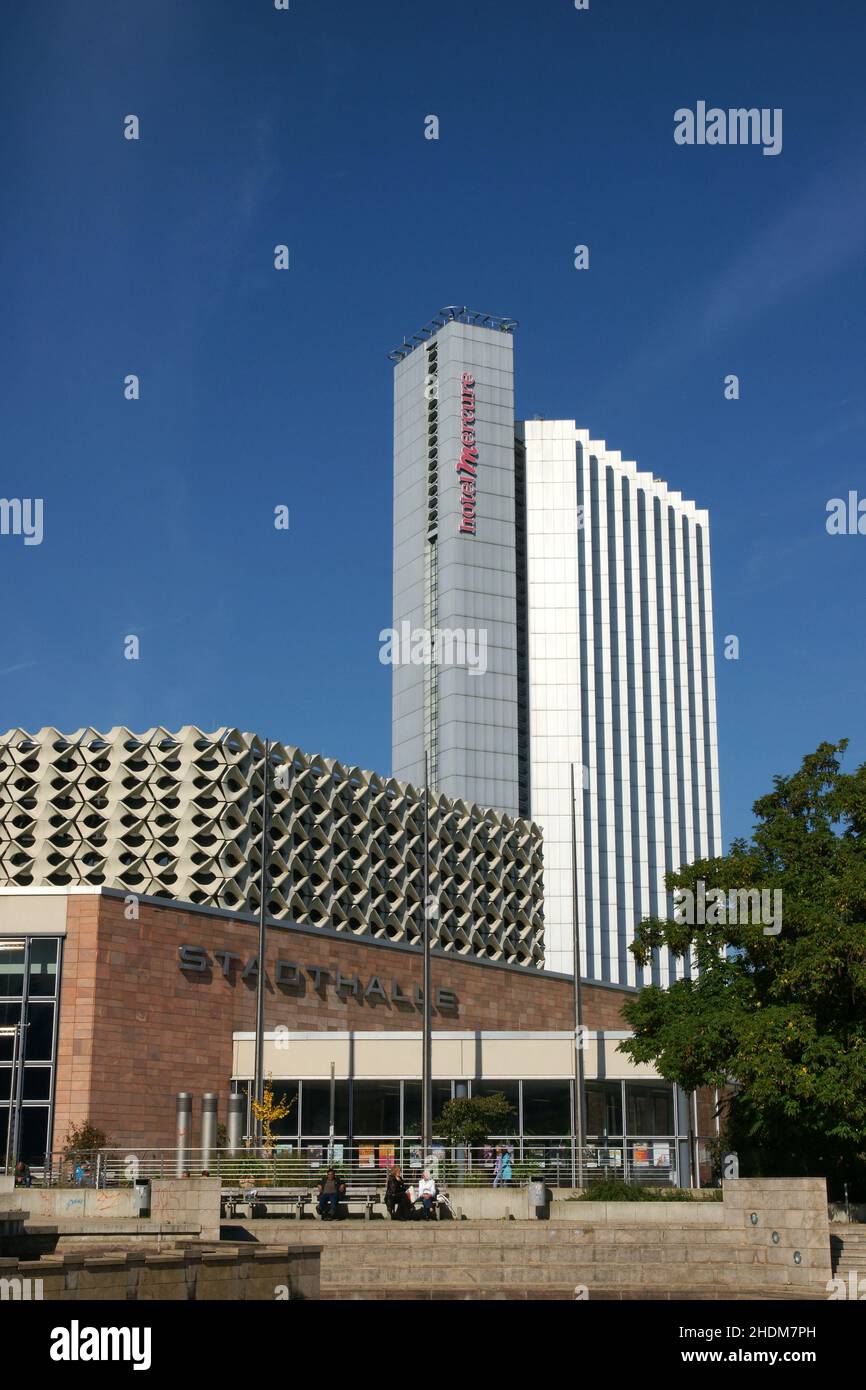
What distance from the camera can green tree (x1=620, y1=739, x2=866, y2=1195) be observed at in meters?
35.0

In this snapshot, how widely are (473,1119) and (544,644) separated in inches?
2074

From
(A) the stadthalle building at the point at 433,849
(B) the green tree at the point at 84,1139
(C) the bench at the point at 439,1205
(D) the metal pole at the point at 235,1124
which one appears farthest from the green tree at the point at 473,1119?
(C) the bench at the point at 439,1205

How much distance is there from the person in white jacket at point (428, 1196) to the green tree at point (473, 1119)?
16233 mm

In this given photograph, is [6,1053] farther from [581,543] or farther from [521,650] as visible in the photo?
[581,543]

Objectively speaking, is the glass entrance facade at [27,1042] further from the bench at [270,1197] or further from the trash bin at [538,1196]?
the trash bin at [538,1196]

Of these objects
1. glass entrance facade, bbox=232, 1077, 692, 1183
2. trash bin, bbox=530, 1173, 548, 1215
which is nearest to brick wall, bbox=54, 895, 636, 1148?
glass entrance facade, bbox=232, 1077, 692, 1183

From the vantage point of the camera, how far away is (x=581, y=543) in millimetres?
103938

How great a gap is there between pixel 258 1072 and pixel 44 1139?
817 centimetres

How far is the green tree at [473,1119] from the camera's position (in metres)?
50.7

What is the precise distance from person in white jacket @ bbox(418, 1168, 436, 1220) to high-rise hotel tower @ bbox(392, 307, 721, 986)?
55980mm

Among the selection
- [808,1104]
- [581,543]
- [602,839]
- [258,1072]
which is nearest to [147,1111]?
[258,1072]

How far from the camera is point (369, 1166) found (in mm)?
41281

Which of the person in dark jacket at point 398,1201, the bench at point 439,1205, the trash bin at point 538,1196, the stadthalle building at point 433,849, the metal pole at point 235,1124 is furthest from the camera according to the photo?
the stadthalle building at point 433,849

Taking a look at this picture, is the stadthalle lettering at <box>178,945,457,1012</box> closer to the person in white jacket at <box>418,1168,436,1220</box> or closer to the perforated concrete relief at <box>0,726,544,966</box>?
the perforated concrete relief at <box>0,726,544,966</box>
